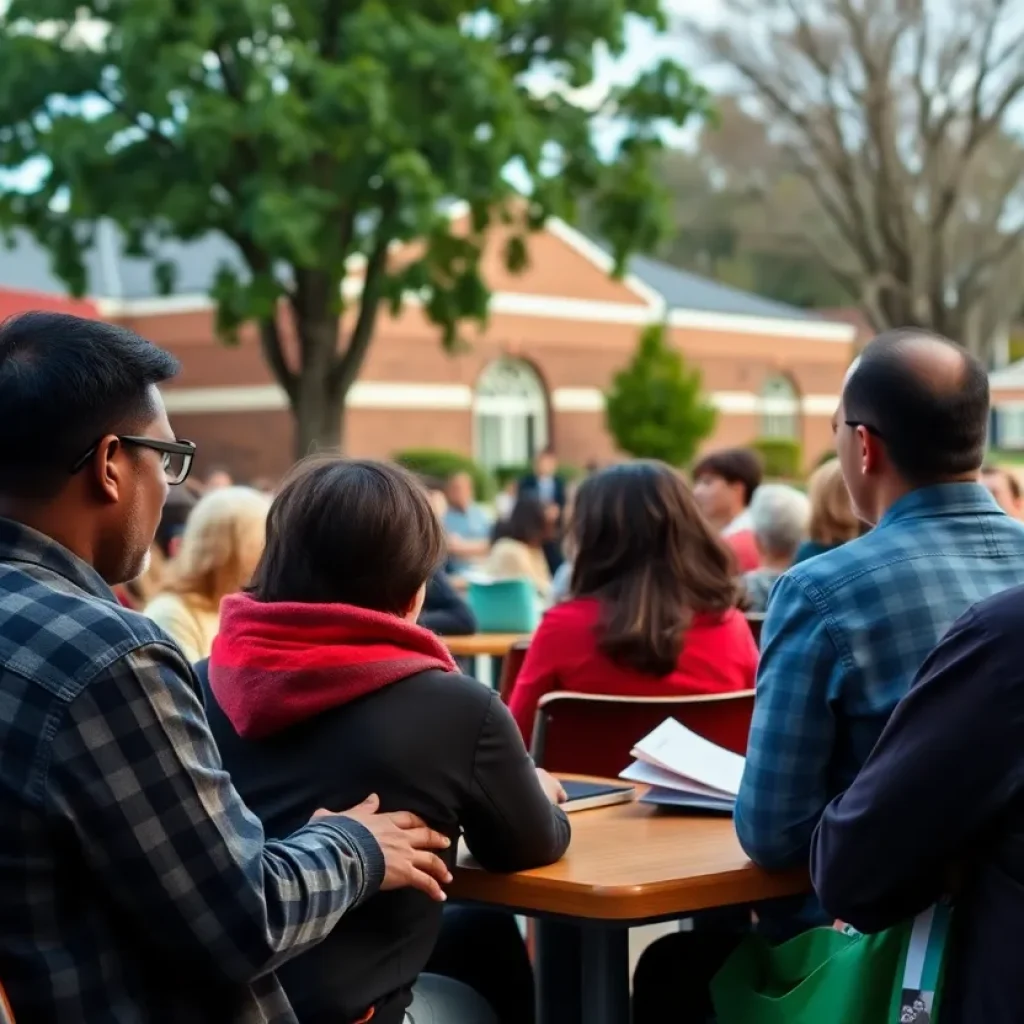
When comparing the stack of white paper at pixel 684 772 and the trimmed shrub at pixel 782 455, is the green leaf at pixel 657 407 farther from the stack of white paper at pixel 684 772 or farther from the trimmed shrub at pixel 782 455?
the stack of white paper at pixel 684 772

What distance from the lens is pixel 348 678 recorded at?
7.22 feet

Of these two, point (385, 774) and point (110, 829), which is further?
point (385, 774)

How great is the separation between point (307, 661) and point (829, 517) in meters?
3.42

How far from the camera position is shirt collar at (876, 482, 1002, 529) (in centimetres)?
252

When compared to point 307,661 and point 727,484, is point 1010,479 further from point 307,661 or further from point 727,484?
point 307,661

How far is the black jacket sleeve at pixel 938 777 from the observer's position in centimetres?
179

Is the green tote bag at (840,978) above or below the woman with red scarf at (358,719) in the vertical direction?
below

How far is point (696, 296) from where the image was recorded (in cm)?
4069

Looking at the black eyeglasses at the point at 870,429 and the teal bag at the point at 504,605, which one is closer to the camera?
the black eyeglasses at the point at 870,429

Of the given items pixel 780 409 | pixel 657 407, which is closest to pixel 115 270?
pixel 657 407

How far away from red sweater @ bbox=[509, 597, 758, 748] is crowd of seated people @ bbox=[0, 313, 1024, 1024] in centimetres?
67

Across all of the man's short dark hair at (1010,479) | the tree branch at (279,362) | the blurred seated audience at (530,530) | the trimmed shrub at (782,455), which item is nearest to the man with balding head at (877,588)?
the man's short dark hair at (1010,479)

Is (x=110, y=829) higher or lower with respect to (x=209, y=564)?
higher

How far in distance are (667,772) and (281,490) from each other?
35.0 inches
